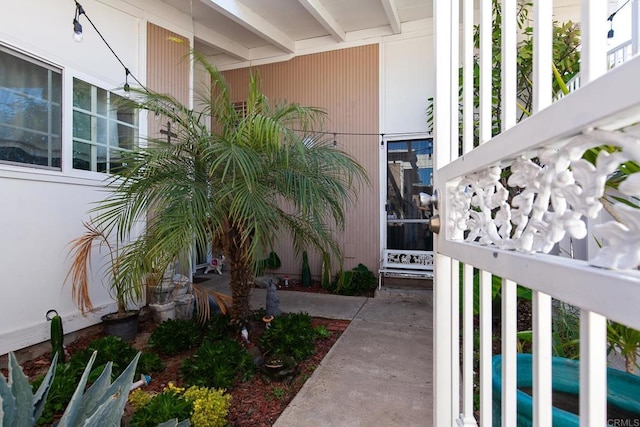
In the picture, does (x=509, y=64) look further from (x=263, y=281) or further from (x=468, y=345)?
(x=263, y=281)

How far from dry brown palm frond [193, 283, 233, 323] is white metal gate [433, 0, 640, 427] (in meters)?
2.45

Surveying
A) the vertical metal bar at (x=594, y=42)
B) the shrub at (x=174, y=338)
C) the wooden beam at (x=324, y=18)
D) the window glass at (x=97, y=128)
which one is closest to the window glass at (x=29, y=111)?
the window glass at (x=97, y=128)

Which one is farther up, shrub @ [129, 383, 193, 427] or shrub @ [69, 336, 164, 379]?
shrub @ [129, 383, 193, 427]

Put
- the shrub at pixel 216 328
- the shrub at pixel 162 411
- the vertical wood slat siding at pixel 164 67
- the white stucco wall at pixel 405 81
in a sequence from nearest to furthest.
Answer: the shrub at pixel 162 411 < the shrub at pixel 216 328 < the vertical wood slat siding at pixel 164 67 < the white stucco wall at pixel 405 81

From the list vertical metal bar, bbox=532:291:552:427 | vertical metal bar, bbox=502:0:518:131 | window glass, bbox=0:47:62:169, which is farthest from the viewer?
window glass, bbox=0:47:62:169

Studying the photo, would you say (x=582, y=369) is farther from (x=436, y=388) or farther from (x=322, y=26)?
(x=322, y=26)

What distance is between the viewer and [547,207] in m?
0.48

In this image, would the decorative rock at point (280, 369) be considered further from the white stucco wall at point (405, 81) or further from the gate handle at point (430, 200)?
the white stucco wall at point (405, 81)

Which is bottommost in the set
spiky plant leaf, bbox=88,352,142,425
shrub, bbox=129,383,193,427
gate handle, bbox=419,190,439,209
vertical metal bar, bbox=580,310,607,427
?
shrub, bbox=129,383,193,427

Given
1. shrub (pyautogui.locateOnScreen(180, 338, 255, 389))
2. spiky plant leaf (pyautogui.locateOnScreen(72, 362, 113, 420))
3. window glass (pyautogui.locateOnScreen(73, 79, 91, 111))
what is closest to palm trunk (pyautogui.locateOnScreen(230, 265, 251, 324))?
shrub (pyautogui.locateOnScreen(180, 338, 255, 389))

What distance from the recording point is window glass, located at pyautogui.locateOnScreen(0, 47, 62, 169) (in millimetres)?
2529

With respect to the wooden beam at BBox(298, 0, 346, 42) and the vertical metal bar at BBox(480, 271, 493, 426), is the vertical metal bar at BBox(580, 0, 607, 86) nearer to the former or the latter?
the vertical metal bar at BBox(480, 271, 493, 426)

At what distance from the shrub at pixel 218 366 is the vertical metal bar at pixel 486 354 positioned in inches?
70.8

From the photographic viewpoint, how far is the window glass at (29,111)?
2529 mm
